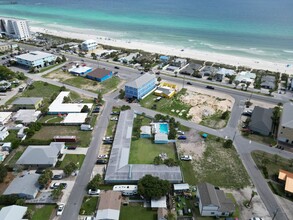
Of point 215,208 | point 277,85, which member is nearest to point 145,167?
point 215,208

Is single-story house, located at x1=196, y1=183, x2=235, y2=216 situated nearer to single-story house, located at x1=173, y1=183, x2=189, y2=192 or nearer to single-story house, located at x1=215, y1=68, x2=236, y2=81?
single-story house, located at x1=173, y1=183, x2=189, y2=192

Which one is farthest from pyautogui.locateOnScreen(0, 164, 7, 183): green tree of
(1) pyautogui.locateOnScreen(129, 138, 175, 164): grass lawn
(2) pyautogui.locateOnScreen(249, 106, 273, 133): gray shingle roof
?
(2) pyautogui.locateOnScreen(249, 106, 273, 133): gray shingle roof

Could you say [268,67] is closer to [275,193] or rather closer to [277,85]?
[277,85]

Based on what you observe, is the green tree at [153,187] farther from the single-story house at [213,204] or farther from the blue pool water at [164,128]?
the blue pool water at [164,128]

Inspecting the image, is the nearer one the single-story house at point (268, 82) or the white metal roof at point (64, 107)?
the white metal roof at point (64, 107)

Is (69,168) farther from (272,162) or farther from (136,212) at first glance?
(272,162)

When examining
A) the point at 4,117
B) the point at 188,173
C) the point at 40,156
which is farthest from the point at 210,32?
the point at 40,156

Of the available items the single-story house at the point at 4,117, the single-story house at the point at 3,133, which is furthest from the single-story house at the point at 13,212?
the single-story house at the point at 4,117
